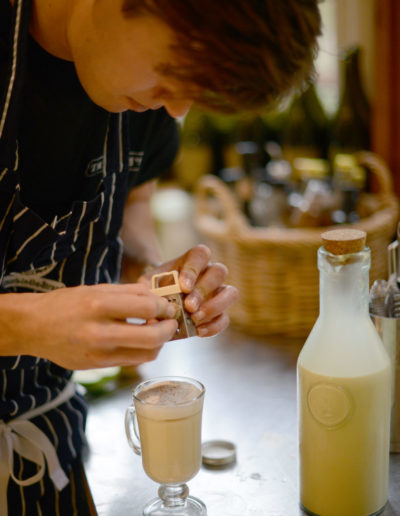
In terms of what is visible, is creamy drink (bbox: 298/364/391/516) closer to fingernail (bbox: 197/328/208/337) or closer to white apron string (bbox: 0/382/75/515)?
fingernail (bbox: 197/328/208/337)

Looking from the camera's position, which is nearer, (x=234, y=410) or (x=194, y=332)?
(x=194, y=332)

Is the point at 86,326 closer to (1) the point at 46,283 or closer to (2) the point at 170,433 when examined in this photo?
(2) the point at 170,433

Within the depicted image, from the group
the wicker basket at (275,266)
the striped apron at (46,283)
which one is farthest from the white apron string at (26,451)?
the wicker basket at (275,266)

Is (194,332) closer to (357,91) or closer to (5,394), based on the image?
(5,394)

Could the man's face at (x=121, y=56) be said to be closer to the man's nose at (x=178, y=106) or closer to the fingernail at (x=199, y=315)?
the man's nose at (x=178, y=106)

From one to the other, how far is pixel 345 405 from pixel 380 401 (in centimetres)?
5

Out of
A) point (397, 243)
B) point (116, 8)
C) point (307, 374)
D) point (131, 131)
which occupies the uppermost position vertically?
point (116, 8)

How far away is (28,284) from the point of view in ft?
3.41

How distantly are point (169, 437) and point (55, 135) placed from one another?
473 millimetres

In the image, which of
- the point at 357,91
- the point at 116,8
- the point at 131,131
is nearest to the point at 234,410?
the point at 131,131

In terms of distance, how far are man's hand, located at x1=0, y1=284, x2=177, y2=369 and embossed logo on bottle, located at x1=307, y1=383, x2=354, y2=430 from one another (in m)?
0.20

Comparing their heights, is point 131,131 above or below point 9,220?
above

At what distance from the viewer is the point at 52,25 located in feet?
2.96

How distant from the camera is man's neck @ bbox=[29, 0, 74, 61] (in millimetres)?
884
